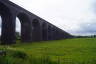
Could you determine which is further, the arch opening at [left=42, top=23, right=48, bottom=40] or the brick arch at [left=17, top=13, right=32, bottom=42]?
the arch opening at [left=42, top=23, right=48, bottom=40]

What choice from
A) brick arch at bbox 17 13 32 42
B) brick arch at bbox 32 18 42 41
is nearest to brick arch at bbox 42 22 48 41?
brick arch at bbox 32 18 42 41

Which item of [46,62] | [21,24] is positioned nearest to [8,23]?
[21,24]

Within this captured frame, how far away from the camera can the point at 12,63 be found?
21.1ft

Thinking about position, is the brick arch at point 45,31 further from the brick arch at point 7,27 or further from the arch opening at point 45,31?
the brick arch at point 7,27

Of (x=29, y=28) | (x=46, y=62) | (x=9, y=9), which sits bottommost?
(x=46, y=62)

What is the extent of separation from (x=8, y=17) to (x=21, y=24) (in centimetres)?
710

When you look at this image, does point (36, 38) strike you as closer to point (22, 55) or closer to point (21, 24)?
point (21, 24)

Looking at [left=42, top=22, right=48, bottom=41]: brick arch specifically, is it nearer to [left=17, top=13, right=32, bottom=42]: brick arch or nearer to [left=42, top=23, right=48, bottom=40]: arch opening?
[left=42, top=23, right=48, bottom=40]: arch opening

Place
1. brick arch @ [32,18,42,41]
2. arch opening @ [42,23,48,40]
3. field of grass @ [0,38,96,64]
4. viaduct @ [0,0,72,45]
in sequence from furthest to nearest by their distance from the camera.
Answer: arch opening @ [42,23,48,40] < brick arch @ [32,18,42,41] < viaduct @ [0,0,72,45] < field of grass @ [0,38,96,64]

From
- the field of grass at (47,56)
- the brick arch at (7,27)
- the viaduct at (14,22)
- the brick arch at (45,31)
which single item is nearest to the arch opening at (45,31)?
the brick arch at (45,31)

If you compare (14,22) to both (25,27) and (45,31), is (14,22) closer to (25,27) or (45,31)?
(25,27)

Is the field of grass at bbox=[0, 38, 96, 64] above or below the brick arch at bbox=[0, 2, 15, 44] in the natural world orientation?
below

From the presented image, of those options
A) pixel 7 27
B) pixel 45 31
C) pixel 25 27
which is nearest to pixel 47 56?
pixel 7 27

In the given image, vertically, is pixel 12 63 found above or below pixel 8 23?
below
